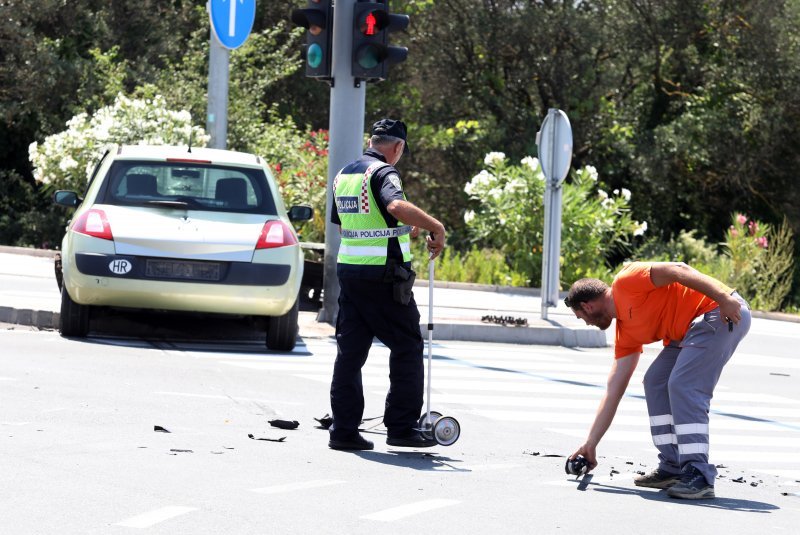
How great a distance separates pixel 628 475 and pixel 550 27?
75.8ft

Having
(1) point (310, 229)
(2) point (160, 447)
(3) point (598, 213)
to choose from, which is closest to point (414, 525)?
(2) point (160, 447)

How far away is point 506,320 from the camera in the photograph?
51.0 ft

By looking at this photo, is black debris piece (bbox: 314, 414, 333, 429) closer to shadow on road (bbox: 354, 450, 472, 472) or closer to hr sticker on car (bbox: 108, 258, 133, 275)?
shadow on road (bbox: 354, 450, 472, 472)

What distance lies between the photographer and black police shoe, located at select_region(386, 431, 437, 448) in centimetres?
812

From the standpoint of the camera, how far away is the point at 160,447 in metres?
7.74

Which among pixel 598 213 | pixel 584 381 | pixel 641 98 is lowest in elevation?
pixel 584 381

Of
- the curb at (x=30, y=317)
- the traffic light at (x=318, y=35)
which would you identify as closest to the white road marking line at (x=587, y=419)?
the curb at (x=30, y=317)

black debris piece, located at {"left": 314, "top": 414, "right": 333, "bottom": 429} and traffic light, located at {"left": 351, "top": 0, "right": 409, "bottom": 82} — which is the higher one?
traffic light, located at {"left": 351, "top": 0, "right": 409, "bottom": 82}

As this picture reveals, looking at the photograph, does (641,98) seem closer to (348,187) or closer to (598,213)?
(598,213)

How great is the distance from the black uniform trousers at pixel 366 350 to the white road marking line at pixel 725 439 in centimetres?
158

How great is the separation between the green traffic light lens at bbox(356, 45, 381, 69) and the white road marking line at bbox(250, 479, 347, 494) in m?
7.73

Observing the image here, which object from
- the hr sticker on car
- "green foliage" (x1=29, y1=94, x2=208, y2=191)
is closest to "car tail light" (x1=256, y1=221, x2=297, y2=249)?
the hr sticker on car

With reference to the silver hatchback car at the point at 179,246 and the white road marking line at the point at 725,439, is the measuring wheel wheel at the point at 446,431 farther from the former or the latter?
the silver hatchback car at the point at 179,246

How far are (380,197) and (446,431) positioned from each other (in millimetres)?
1303
